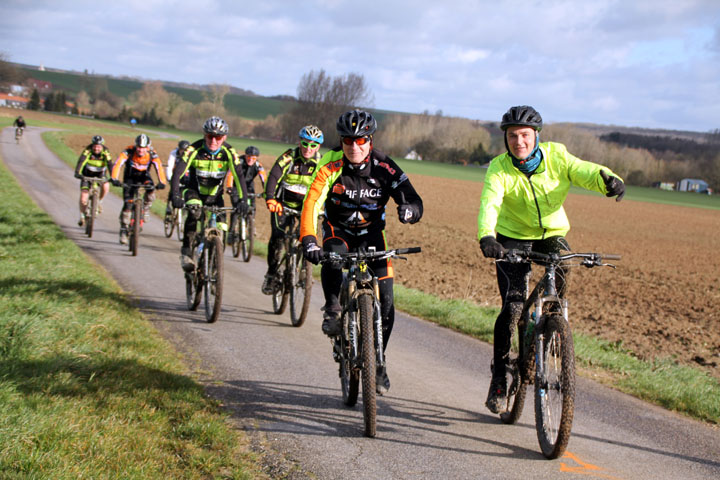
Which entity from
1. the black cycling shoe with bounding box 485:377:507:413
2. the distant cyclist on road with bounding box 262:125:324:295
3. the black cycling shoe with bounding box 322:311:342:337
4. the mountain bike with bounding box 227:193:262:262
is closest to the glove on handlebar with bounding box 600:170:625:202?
the black cycling shoe with bounding box 485:377:507:413

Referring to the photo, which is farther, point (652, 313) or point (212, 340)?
point (652, 313)

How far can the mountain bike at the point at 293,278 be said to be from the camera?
805cm

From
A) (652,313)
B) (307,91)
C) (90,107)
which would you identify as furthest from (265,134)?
(652,313)

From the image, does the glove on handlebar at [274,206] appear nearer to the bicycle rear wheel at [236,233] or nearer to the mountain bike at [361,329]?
the mountain bike at [361,329]

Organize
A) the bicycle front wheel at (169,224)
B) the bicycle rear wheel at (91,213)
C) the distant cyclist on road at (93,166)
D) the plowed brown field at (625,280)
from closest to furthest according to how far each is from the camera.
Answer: the plowed brown field at (625,280) → the bicycle rear wheel at (91,213) → the distant cyclist on road at (93,166) → the bicycle front wheel at (169,224)

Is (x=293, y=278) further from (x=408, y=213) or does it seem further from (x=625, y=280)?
(x=625, y=280)

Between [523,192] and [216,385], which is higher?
[523,192]

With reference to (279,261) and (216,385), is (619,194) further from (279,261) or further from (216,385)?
(279,261)

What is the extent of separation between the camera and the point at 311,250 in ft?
15.6

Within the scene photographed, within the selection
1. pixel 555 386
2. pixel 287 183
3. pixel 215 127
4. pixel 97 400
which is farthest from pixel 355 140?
pixel 287 183

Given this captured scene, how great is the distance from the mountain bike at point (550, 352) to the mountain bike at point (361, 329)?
34.5 inches

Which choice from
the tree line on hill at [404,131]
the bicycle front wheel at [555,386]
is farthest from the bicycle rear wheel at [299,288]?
the tree line on hill at [404,131]

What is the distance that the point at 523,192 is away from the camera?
4730 millimetres

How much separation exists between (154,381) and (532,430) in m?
2.88
